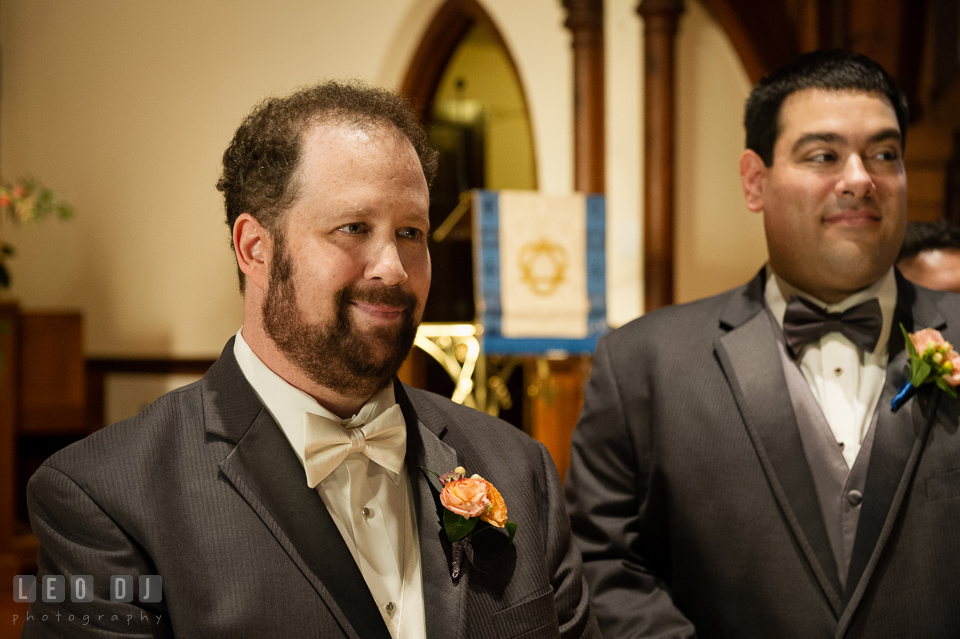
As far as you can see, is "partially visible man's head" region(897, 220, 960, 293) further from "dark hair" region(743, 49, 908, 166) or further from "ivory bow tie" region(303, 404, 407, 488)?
"ivory bow tie" region(303, 404, 407, 488)

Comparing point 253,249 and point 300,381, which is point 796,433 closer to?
point 300,381

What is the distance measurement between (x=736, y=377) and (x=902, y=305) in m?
0.39

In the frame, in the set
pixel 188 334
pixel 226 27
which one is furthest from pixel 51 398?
pixel 226 27

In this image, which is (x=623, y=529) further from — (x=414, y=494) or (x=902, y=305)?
(x=902, y=305)

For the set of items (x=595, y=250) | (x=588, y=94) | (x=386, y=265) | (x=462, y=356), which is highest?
(x=588, y=94)

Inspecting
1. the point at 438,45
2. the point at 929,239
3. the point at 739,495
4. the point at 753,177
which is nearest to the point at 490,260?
the point at 438,45

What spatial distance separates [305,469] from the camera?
48.7 inches

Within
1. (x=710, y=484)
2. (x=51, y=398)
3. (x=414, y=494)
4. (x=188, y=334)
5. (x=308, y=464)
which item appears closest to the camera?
(x=308, y=464)

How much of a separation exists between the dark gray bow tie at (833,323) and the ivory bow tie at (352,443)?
35.5 inches

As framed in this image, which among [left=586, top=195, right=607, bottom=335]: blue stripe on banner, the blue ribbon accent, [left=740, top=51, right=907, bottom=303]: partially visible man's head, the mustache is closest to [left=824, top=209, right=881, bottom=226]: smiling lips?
[left=740, top=51, right=907, bottom=303]: partially visible man's head

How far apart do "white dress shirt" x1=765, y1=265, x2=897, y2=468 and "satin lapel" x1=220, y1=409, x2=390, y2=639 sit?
104 centimetres

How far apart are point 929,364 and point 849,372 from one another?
0.16 m

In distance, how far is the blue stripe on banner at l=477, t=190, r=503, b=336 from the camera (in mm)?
4270

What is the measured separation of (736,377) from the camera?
176cm
